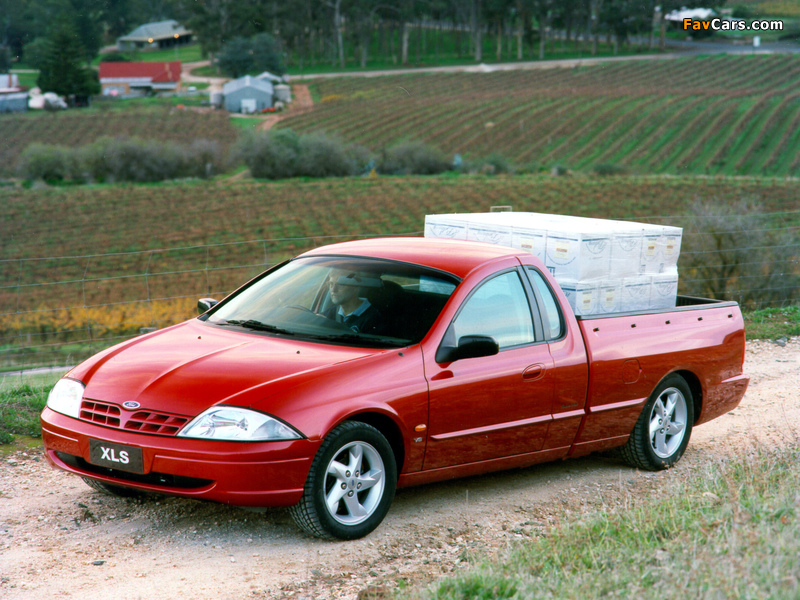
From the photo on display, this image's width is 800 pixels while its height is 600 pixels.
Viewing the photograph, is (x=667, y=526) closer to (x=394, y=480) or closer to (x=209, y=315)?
(x=394, y=480)

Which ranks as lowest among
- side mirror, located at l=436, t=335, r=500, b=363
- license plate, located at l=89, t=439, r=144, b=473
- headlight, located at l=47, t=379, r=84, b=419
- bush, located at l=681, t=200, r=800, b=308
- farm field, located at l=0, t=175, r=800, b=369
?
farm field, located at l=0, t=175, r=800, b=369

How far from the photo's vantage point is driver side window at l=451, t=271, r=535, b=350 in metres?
5.42

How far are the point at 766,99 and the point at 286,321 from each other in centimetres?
7848

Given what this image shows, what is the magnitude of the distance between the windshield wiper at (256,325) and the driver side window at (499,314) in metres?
1.03

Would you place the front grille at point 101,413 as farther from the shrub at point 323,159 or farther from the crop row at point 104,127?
the crop row at point 104,127

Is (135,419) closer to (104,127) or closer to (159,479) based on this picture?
(159,479)

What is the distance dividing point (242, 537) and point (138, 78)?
358 ft

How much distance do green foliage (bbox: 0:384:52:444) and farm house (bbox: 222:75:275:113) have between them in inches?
3578

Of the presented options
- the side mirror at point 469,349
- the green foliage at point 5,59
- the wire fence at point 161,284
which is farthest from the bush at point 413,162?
the side mirror at point 469,349

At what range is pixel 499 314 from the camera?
18.4 feet

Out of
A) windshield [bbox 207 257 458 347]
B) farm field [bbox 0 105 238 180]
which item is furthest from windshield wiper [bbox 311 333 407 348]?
farm field [bbox 0 105 238 180]

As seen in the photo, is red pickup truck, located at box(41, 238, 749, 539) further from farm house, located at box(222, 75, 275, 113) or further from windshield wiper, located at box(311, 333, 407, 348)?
farm house, located at box(222, 75, 275, 113)

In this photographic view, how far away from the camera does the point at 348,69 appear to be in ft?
378

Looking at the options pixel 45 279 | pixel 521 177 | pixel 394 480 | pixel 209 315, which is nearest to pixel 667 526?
pixel 394 480
